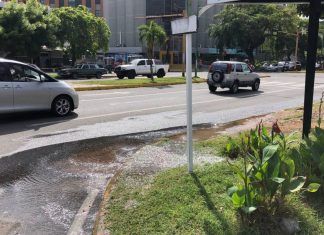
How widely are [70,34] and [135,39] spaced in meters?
34.6

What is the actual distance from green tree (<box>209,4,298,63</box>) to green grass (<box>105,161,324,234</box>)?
66542 millimetres

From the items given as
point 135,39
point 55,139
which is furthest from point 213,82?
point 135,39

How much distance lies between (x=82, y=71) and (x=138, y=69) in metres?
6.76

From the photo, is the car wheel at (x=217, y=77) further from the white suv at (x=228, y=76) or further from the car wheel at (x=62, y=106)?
the car wheel at (x=62, y=106)

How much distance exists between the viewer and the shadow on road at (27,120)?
35.1 feet

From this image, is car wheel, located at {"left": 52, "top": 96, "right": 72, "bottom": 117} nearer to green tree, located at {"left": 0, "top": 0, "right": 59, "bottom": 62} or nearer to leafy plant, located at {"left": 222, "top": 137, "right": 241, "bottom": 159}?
A: leafy plant, located at {"left": 222, "top": 137, "right": 241, "bottom": 159}

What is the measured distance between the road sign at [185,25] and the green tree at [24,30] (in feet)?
109

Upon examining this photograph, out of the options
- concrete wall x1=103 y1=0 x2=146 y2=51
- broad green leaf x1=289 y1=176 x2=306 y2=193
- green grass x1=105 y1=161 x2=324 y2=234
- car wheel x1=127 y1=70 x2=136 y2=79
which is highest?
concrete wall x1=103 y1=0 x2=146 y2=51

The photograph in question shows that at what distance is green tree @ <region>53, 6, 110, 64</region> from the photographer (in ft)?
154

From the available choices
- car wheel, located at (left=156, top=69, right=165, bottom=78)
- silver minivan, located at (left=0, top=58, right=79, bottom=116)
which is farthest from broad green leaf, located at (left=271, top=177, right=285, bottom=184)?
car wheel, located at (left=156, top=69, right=165, bottom=78)

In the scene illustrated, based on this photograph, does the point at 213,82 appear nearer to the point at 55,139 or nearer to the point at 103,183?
the point at 55,139

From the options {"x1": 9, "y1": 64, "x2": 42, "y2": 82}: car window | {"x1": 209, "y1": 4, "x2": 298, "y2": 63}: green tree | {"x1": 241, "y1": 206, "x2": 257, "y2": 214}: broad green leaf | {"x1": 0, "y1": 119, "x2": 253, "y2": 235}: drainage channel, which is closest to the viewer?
{"x1": 241, "y1": 206, "x2": 257, "y2": 214}: broad green leaf

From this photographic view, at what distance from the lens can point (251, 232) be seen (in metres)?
4.01

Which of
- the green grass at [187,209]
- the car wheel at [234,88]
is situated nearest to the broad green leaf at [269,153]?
the green grass at [187,209]
